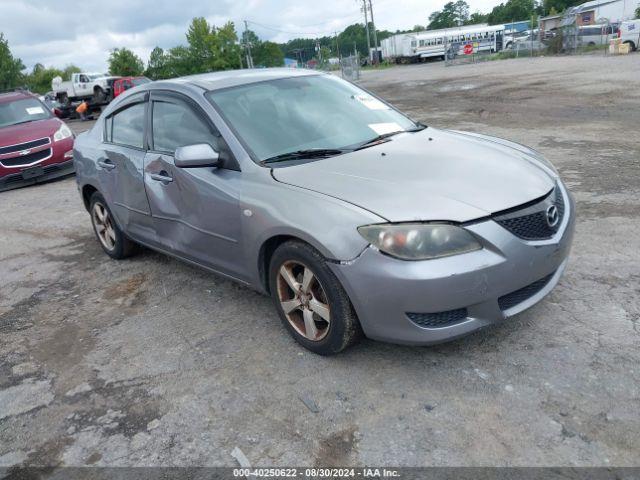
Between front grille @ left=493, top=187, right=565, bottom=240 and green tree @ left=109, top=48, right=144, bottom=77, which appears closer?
front grille @ left=493, top=187, right=565, bottom=240

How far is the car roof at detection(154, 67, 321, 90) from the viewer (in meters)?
4.24

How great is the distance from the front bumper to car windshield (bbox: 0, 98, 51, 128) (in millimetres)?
10670

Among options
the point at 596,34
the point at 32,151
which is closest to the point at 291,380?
the point at 32,151

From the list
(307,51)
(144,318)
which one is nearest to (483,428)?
(144,318)

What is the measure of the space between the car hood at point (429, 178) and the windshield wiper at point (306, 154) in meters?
0.09

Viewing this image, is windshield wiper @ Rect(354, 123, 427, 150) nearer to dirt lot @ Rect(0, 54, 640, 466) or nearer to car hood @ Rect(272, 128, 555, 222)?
car hood @ Rect(272, 128, 555, 222)

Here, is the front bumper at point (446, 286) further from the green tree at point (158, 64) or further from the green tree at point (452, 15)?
the green tree at point (452, 15)

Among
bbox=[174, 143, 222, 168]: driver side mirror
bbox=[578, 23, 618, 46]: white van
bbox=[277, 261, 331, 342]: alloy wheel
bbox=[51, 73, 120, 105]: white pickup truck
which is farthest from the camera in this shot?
bbox=[578, 23, 618, 46]: white van

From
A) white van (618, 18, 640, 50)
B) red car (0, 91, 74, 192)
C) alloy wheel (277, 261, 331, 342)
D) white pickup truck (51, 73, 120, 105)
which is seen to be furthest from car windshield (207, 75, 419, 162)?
white van (618, 18, 640, 50)

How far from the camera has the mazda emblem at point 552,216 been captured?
316cm

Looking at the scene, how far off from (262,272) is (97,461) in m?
1.40

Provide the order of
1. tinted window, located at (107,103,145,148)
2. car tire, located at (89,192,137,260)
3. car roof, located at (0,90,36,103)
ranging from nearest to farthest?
1. tinted window, located at (107,103,145,148)
2. car tire, located at (89,192,137,260)
3. car roof, located at (0,90,36,103)

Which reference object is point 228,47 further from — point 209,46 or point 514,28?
point 514,28

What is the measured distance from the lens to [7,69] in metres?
45.8
